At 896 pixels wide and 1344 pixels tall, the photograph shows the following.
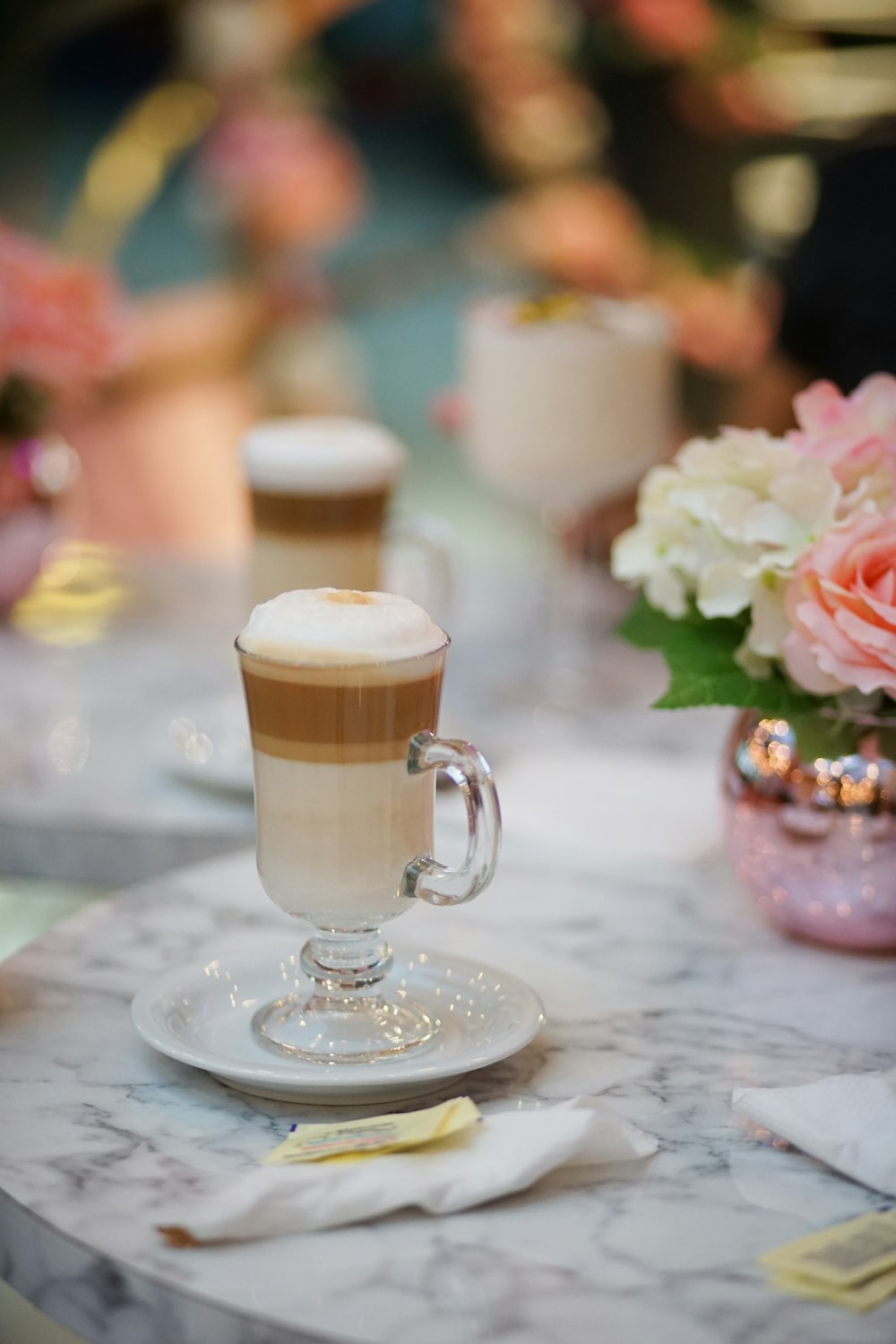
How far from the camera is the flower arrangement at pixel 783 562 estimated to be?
1.02 m

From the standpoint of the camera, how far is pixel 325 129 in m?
4.29

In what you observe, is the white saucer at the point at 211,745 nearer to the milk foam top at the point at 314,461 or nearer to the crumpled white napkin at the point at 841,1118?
the milk foam top at the point at 314,461

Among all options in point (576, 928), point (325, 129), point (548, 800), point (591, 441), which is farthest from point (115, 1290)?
point (325, 129)

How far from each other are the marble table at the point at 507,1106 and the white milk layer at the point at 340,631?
247mm

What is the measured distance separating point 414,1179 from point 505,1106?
0.44 feet

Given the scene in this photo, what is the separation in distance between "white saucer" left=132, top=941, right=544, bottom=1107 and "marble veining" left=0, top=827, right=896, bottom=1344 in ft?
0.08

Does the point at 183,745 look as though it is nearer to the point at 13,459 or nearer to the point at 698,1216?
the point at 13,459

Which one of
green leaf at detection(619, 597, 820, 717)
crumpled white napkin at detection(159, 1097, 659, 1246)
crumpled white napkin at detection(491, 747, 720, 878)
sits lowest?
crumpled white napkin at detection(491, 747, 720, 878)

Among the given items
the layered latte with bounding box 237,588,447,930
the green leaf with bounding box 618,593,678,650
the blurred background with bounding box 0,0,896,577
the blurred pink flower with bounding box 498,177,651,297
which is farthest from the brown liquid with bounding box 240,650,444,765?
the blurred pink flower with bounding box 498,177,651,297

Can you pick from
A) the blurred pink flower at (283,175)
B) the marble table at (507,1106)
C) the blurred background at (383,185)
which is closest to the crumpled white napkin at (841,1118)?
the marble table at (507,1106)

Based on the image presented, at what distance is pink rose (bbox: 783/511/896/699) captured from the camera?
101cm

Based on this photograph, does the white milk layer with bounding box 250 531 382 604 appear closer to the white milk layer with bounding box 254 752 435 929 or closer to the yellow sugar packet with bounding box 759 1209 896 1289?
the white milk layer with bounding box 254 752 435 929

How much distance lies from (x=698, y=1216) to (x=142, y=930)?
0.50 meters

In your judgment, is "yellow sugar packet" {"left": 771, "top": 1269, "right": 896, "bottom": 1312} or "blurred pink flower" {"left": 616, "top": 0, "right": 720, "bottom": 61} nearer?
"yellow sugar packet" {"left": 771, "top": 1269, "right": 896, "bottom": 1312}
